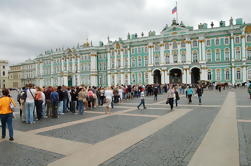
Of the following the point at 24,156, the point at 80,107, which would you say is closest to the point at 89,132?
the point at 24,156

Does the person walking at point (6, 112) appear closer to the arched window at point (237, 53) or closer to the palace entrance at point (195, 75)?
the palace entrance at point (195, 75)

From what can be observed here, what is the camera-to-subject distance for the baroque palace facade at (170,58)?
47.3 metres

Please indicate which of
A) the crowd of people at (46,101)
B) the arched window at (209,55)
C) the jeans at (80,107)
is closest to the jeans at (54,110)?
the crowd of people at (46,101)

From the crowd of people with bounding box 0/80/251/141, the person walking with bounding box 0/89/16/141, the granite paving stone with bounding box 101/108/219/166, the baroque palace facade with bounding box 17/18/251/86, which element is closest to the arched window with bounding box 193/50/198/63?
the baroque palace facade with bounding box 17/18/251/86

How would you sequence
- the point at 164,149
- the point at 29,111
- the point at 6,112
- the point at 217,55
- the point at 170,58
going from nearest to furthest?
the point at 164,149, the point at 6,112, the point at 29,111, the point at 217,55, the point at 170,58

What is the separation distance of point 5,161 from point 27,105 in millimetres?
5516

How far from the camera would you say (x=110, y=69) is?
63.5 m

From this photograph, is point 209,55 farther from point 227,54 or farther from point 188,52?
point 188,52

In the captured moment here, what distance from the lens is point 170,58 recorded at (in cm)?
5341

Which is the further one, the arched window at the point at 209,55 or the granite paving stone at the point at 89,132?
the arched window at the point at 209,55

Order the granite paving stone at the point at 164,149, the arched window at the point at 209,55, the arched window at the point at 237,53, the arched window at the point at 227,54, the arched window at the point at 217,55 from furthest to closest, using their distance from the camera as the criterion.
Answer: the arched window at the point at 209,55, the arched window at the point at 217,55, the arched window at the point at 227,54, the arched window at the point at 237,53, the granite paving stone at the point at 164,149

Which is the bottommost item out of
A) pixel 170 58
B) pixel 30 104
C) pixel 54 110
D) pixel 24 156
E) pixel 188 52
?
pixel 24 156

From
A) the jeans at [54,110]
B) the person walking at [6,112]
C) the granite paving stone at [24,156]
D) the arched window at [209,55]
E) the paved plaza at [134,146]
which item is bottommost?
the granite paving stone at [24,156]

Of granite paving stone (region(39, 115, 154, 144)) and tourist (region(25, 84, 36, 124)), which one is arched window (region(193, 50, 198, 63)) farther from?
tourist (region(25, 84, 36, 124))
